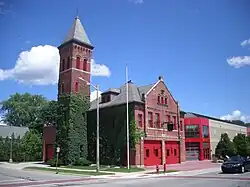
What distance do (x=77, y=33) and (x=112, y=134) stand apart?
16.4 m

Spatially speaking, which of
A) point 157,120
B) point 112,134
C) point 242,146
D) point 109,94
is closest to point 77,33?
point 109,94

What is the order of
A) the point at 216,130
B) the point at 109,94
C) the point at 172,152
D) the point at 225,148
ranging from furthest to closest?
the point at 216,130 → the point at 225,148 → the point at 172,152 → the point at 109,94

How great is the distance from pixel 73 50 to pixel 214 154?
3629 centimetres

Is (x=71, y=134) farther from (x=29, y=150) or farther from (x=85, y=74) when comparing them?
(x=29, y=150)

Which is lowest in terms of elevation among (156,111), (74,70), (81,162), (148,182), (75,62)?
(81,162)

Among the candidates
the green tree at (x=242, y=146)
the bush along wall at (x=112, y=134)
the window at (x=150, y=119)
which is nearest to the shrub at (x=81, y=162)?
the bush along wall at (x=112, y=134)

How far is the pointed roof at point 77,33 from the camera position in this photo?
4606 cm

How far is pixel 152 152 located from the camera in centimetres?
4234

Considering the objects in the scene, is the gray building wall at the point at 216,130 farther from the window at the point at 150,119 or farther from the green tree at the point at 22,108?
the green tree at the point at 22,108

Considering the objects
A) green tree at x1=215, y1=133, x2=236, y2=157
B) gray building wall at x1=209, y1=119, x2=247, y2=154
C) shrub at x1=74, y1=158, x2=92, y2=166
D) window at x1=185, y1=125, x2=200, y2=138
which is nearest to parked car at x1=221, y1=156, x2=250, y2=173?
shrub at x1=74, y1=158, x2=92, y2=166

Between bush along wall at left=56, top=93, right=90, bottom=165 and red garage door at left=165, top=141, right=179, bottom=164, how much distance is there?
39.4 feet

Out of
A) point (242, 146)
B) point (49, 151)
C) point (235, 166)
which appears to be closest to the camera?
point (235, 166)

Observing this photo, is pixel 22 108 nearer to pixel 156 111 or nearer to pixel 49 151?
pixel 49 151

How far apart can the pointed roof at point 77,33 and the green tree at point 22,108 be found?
170 ft
